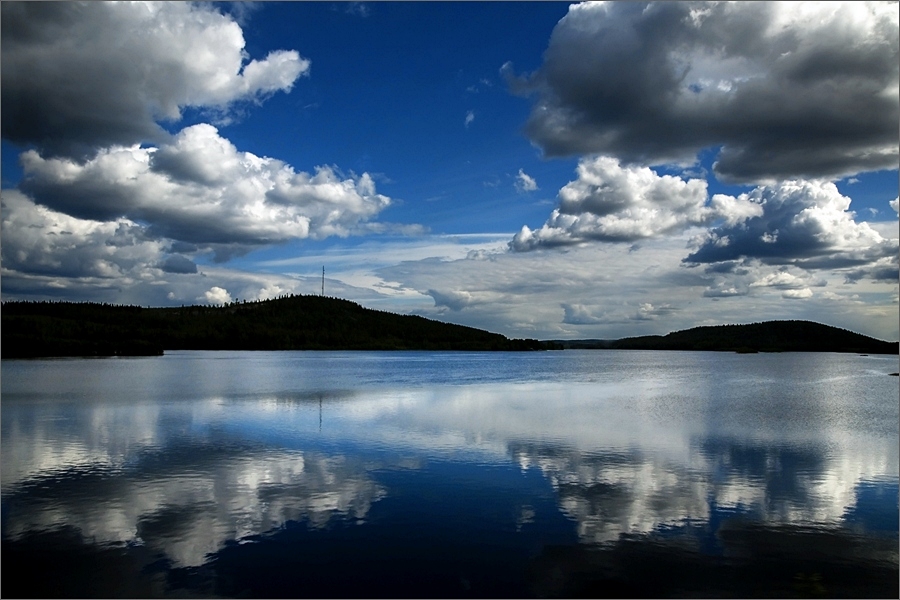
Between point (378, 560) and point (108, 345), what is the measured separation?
165 meters

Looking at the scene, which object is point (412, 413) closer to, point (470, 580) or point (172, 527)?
point (172, 527)

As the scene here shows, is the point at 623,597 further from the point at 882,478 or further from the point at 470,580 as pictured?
the point at 882,478

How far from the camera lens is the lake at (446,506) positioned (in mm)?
13211

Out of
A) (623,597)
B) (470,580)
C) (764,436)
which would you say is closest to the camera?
(623,597)

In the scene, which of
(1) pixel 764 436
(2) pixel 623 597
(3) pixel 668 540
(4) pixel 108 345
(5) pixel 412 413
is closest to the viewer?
(2) pixel 623 597

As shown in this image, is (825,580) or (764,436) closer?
(825,580)

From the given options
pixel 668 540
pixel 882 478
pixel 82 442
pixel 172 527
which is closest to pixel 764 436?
pixel 882 478

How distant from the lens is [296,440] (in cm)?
3058

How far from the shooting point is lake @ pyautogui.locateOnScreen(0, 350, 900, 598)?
13211 mm

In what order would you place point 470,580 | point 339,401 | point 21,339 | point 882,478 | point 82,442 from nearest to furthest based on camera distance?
point 470,580
point 882,478
point 82,442
point 339,401
point 21,339

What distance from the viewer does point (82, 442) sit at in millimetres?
29266

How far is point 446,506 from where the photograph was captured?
18.6 metres

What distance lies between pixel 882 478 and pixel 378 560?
20.1 m

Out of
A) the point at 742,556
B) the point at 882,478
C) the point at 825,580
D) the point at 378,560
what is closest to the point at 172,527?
the point at 378,560
